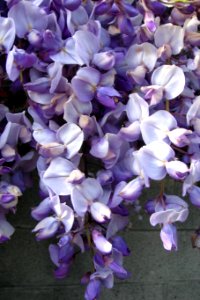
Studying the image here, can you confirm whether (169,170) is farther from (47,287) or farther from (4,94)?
(47,287)

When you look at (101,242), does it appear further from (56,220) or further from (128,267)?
(128,267)

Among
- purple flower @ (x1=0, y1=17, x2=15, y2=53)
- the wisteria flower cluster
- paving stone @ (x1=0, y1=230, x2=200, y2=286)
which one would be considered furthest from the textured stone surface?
purple flower @ (x1=0, y1=17, x2=15, y2=53)

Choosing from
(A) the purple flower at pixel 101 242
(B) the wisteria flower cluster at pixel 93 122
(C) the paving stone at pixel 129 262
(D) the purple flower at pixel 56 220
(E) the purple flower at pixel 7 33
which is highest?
(E) the purple flower at pixel 7 33

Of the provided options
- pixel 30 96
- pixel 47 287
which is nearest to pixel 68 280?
pixel 47 287

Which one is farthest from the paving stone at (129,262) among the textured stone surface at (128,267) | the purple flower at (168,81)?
the purple flower at (168,81)

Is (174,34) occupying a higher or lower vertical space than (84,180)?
higher

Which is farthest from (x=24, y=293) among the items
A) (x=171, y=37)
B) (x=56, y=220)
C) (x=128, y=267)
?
(x=171, y=37)

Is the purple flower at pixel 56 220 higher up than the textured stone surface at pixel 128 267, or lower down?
higher up

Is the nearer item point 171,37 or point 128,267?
point 171,37

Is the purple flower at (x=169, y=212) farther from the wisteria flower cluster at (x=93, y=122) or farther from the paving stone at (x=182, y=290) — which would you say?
the paving stone at (x=182, y=290)
